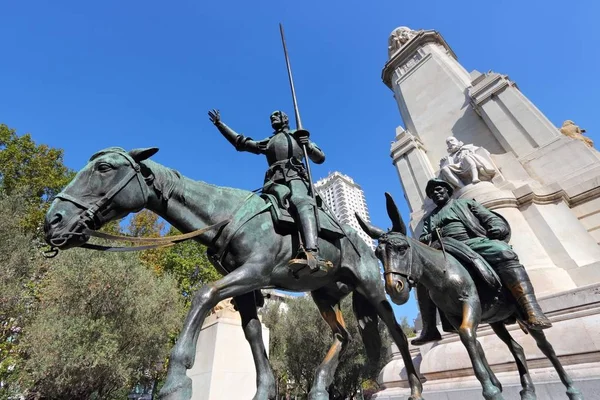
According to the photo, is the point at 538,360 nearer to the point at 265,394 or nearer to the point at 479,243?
the point at 479,243

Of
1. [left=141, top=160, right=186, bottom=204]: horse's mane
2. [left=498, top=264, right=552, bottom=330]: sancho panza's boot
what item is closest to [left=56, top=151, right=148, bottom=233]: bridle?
[left=141, top=160, right=186, bottom=204]: horse's mane

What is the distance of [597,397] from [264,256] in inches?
213

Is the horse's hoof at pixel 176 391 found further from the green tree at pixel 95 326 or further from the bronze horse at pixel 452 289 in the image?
the green tree at pixel 95 326

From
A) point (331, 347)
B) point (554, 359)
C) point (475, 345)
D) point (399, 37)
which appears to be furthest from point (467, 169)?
point (399, 37)

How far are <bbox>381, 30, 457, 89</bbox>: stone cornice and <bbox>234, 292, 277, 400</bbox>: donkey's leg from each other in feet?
56.6

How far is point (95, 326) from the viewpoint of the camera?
15016 mm

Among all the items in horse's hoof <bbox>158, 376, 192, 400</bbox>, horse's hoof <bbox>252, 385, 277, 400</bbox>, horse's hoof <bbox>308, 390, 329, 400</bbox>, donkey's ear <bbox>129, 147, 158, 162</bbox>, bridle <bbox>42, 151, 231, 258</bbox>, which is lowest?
horse's hoof <bbox>308, 390, 329, 400</bbox>

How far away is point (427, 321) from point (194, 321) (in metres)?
3.36

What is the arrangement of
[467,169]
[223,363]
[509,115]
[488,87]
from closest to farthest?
[223,363] < [467,169] < [509,115] < [488,87]

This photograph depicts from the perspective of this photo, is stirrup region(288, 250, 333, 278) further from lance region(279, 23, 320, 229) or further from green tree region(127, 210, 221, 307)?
green tree region(127, 210, 221, 307)

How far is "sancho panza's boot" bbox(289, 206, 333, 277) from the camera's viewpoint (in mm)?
3263

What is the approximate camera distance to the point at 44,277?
17531 mm

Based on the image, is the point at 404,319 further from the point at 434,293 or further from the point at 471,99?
the point at 434,293

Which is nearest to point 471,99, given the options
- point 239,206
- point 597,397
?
point 597,397
